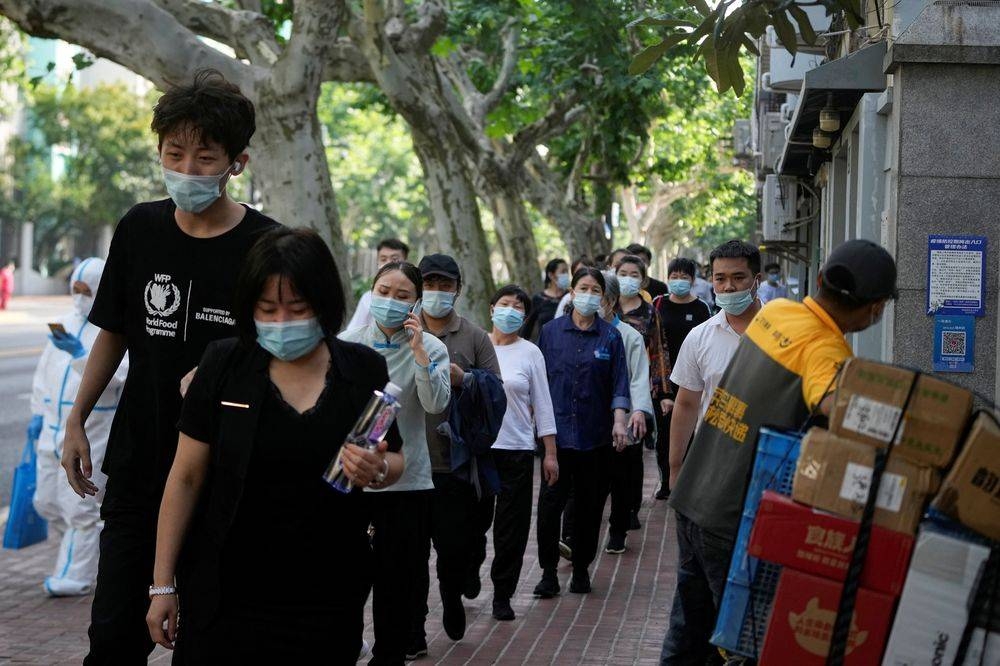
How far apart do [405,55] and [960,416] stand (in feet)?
48.6

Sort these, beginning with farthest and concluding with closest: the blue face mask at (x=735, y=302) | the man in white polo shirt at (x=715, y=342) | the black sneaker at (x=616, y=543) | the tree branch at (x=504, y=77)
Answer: the tree branch at (x=504, y=77)
the black sneaker at (x=616, y=543)
the blue face mask at (x=735, y=302)
the man in white polo shirt at (x=715, y=342)

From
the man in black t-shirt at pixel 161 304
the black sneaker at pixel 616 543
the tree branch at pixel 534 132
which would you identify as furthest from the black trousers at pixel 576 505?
the tree branch at pixel 534 132

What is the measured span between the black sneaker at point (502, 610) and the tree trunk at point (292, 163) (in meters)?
5.35

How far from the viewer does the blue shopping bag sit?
904 centimetres

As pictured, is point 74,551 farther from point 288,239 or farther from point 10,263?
point 10,263

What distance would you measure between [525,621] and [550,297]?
300 inches

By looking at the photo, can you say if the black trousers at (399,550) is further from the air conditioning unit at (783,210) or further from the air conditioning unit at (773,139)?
the air conditioning unit at (783,210)

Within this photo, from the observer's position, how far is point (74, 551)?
8.57 m

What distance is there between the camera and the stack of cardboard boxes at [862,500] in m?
3.59

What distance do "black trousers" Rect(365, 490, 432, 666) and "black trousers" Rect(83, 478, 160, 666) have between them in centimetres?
189

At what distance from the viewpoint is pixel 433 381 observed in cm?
658

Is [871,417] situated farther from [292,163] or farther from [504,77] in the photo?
[504,77]

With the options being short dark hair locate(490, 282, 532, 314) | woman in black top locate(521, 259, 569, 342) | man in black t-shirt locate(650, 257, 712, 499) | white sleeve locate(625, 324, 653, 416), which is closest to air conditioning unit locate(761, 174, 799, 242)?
woman in black top locate(521, 259, 569, 342)

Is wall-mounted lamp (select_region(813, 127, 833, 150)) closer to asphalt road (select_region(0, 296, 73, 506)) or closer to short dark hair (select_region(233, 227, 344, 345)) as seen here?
asphalt road (select_region(0, 296, 73, 506))
